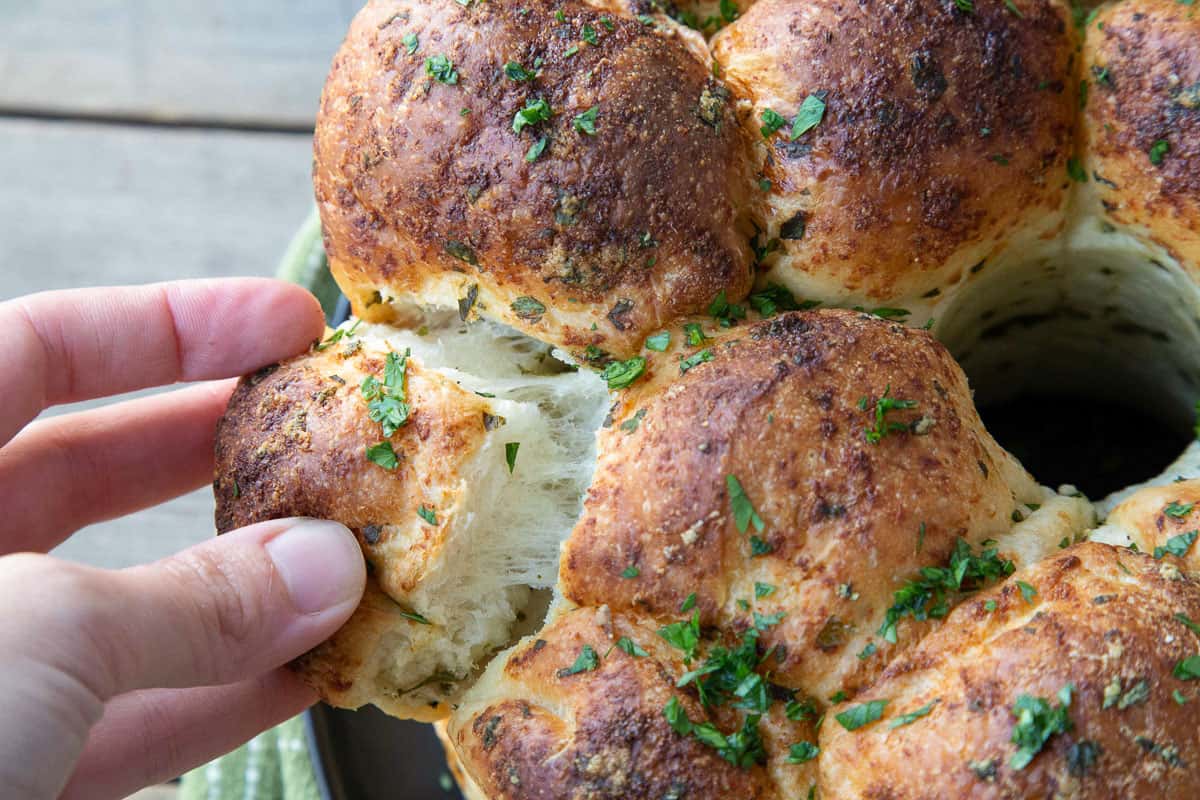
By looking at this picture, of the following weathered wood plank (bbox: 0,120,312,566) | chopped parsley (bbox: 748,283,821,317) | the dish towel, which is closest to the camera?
chopped parsley (bbox: 748,283,821,317)

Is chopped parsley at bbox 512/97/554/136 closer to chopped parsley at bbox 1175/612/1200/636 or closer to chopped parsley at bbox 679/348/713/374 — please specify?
chopped parsley at bbox 679/348/713/374

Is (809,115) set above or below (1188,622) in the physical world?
above

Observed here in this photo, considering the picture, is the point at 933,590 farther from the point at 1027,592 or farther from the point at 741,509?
the point at 741,509

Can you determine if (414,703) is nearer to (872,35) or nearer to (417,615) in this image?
(417,615)

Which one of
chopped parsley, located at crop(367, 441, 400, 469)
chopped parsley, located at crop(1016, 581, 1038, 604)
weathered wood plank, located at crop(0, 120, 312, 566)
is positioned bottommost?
weathered wood plank, located at crop(0, 120, 312, 566)

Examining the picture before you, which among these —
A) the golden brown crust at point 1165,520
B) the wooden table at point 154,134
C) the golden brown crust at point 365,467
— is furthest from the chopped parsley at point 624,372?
the wooden table at point 154,134

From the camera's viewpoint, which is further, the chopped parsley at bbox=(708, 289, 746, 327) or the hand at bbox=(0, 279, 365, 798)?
the chopped parsley at bbox=(708, 289, 746, 327)

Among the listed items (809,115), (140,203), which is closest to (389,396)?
(809,115)

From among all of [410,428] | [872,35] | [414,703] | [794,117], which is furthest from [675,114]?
[414,703]

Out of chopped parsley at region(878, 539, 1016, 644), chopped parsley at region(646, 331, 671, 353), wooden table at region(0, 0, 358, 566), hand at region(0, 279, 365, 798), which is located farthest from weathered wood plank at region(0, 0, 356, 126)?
chopped parsley at region(878, 539, 1016, 644)
